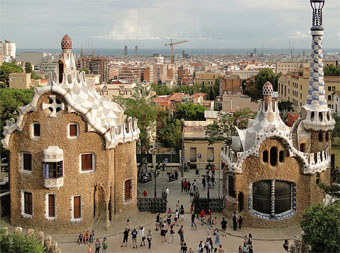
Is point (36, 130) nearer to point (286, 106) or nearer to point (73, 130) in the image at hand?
point (73, 130)

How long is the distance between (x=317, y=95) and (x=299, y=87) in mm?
51363

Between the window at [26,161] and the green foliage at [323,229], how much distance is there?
56.0 feet

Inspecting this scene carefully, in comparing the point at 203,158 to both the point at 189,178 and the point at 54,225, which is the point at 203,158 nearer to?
the point at 189,178

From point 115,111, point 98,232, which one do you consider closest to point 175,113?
point 115,111

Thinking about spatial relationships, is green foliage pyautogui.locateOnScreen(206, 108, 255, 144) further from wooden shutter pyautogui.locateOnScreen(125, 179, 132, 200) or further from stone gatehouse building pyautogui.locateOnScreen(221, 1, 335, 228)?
wooden shutter pyautogui.locateOnScreen(125, 179, 132, 200)

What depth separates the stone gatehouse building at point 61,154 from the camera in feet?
106

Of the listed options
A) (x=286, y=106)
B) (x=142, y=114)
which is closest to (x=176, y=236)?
(x=142, y=114)

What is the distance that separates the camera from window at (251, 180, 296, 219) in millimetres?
34281

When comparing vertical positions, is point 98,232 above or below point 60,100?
below

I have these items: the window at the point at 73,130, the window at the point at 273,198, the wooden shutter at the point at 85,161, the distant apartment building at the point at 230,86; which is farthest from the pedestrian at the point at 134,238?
the distant apartment building at the point at 230,86

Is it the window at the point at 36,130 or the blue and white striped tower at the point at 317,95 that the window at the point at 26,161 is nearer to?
the window at the point at 36,130

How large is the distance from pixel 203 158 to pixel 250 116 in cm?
667

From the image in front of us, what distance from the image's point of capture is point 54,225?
108ft

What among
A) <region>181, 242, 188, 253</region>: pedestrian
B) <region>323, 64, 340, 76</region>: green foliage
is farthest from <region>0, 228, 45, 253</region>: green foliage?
<region>323, 64, 340, 76</region>: green foliage
